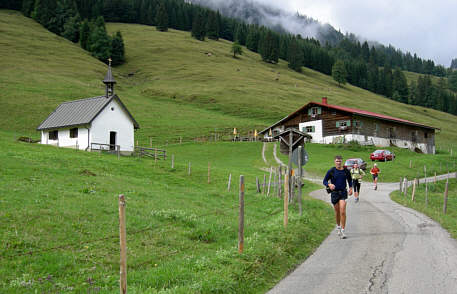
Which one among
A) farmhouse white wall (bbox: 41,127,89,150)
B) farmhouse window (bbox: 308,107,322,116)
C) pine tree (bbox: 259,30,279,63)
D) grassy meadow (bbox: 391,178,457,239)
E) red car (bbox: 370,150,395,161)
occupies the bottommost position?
grassy meadow (bbox: 391,178,457,239)

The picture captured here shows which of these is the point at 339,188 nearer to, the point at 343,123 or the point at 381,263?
the point at 381,263

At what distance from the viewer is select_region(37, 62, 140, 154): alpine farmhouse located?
41.8m

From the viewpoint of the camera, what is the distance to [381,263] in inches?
364

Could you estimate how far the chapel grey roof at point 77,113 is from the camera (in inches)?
1670

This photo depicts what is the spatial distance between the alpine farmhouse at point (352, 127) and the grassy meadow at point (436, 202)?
74.6 ft

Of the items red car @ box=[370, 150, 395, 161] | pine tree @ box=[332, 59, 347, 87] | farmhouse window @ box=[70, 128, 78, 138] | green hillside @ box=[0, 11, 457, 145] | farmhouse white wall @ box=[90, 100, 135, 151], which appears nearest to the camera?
farmhouse white wall @ box=[90, 100, 135, 151]

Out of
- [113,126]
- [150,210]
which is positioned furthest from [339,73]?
[150,210]

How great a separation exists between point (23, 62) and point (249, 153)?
7277cm

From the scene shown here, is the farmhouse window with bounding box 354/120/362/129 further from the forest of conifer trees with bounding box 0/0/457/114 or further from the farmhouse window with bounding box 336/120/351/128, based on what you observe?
the forest of conifer trees with bounding box 0/0/457/114

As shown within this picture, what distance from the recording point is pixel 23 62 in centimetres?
9975

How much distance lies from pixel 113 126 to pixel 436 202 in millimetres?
31467

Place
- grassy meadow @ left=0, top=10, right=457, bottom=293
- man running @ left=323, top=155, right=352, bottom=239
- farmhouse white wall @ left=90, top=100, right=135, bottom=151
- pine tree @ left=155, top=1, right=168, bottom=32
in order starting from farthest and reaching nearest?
pine tree @ left=155, top=1, right=168, bottom=32, farmhouse white wall @ left=90, top=100, right=135, bottom=151, man running @ left=323, top=155, right=352, bottom=239, grassy meadow @ left=0, top=10, right=457, bottom=293

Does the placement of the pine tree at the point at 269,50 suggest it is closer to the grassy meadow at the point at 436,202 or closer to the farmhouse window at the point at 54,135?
the farmhouse window at the point at 54,135

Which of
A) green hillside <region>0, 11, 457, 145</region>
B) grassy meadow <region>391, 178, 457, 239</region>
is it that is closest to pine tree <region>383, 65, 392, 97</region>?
green hillside <region>0, 11, 457, 145</region>
